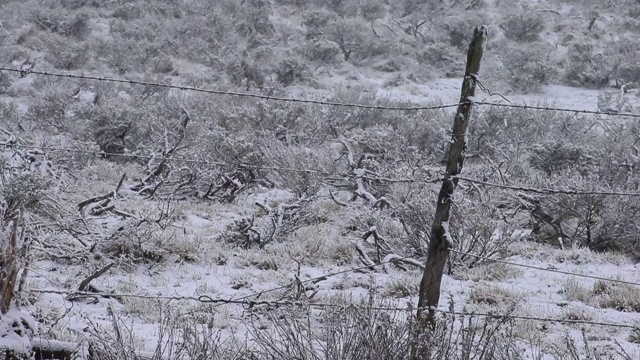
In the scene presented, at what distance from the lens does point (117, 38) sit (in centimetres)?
1788

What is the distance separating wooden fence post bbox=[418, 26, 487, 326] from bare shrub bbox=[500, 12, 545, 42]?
58.2 ft

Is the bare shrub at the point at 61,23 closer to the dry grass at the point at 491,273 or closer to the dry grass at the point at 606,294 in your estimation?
the dry grass at the point at 491,273

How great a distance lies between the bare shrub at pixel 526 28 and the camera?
782 inches

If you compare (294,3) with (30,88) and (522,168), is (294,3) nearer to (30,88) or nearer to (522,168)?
(30,88)

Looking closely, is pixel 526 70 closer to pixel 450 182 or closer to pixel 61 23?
pixel 61 23

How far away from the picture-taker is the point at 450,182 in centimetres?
346

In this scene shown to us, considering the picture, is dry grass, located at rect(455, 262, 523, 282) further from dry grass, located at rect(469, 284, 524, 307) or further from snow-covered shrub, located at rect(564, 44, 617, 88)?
snow-covered shrub, located at rect(564, 44, 617, 88)

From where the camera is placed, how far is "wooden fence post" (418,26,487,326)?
3.41 meters

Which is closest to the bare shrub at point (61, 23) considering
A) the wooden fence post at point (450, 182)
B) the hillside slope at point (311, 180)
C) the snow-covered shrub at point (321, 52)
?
the hillside slope at point (311, 180)

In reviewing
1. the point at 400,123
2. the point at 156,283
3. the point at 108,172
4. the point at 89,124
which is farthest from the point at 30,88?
the point at 156,283

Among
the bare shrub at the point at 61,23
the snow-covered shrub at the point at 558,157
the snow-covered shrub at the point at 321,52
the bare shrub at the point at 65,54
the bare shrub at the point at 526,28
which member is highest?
the bare shrub at the point at 526,28

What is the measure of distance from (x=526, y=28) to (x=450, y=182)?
18.3m

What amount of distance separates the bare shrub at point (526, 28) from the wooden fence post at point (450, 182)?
17.7 metres

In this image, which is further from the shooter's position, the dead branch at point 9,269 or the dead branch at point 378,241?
the dead branch at point 378,241
